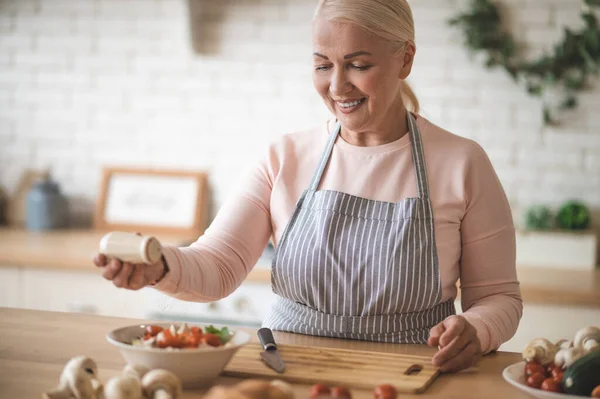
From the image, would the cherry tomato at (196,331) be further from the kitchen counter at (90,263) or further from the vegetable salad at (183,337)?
the kitchen counter at (90,263)

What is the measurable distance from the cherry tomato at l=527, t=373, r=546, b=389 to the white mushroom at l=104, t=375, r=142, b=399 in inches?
25.3

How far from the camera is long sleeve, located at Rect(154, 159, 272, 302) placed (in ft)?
5.62

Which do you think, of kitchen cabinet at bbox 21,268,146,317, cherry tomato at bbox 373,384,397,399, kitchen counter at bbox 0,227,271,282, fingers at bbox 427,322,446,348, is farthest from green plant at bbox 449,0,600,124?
cherry tomato at bbox 373,384,397,399

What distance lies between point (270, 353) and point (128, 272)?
1.01 ft

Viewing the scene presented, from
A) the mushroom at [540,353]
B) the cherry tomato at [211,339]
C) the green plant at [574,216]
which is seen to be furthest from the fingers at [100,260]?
the green plant at [574,216]

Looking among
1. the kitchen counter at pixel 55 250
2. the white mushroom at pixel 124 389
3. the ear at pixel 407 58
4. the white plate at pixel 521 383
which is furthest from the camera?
the kitchen counter at pixel 55 250

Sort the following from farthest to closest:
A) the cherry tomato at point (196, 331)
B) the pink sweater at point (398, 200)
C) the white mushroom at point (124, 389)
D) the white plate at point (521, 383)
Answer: the pink sweater at point (398, 200), the cherry tomato at point (196, 331), the white plate at point (521, 383), the white mushroom at point (124, 389)

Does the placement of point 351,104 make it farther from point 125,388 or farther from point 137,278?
point 125,388

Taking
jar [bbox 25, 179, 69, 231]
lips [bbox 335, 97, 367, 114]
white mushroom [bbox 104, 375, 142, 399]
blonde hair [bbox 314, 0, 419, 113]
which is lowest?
white mushroom [bbox 104, 375, 142, 399]

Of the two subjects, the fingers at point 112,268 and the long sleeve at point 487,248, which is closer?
the fingers at point 112,268

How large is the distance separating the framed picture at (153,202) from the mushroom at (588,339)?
7.94ft

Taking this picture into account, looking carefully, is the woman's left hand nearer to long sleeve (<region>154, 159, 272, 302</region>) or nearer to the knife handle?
the knife handle

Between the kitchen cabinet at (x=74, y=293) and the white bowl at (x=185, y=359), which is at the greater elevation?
the white bowl at (x=185, y=359)

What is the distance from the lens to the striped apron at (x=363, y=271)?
1.81 meters
